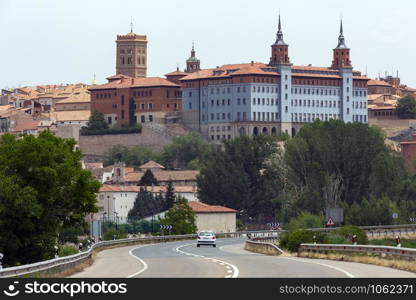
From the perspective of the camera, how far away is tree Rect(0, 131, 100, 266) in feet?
173

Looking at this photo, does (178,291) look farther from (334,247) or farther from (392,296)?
(334,247)

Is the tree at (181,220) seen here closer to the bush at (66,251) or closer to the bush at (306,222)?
the bush at (306,222)

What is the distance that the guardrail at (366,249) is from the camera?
4191 centimetres

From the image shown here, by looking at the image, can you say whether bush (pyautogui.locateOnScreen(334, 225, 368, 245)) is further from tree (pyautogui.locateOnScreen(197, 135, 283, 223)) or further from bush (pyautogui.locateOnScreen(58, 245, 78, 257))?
tree (pyautogui.locateOnScreen(197, 135, 283, 223))

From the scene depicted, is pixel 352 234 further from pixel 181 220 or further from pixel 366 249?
pixel 181 220

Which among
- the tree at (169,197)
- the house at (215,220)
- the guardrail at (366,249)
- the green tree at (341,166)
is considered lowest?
the house at (215,220)

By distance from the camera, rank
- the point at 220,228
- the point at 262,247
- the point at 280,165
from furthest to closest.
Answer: the point at 280,165, the point at 220,228, the point at 262,247

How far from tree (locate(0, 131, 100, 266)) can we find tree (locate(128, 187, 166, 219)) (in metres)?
Answer: 120

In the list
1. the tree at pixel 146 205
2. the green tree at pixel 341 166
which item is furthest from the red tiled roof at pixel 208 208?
the tree at pixel 146 205

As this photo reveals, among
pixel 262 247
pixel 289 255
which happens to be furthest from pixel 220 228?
pixel 289 255

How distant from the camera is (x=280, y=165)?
566 ft

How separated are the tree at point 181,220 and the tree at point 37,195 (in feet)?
210

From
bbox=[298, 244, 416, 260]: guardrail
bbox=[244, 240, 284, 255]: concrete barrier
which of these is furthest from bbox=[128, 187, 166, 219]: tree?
bbox=[298, 244, 416, 260]: guardrail

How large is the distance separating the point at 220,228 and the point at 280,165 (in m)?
15.1
